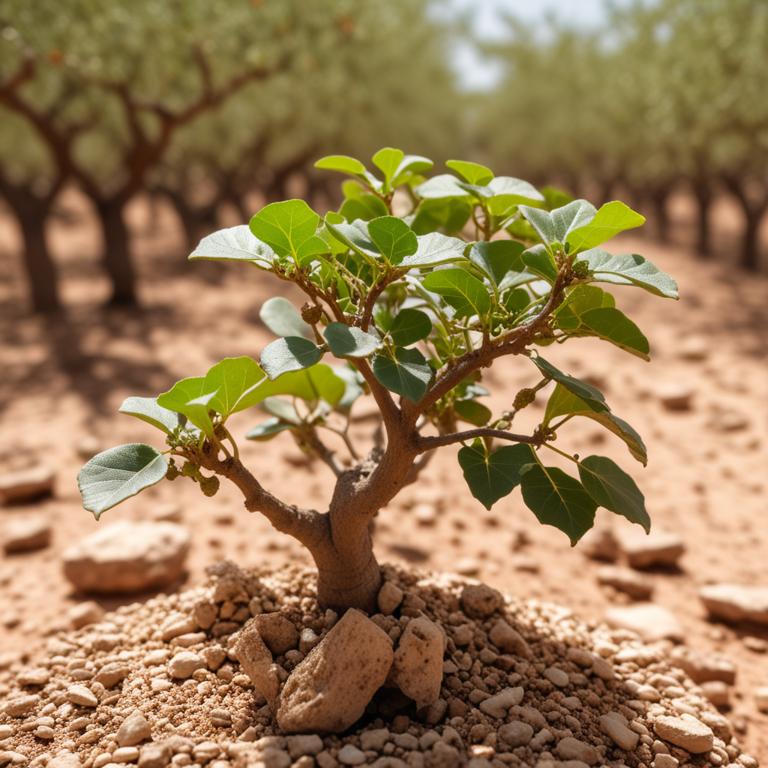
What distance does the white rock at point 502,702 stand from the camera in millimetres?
2281

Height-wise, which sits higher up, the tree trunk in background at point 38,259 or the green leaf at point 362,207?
the tree trunk in background at point 38,259

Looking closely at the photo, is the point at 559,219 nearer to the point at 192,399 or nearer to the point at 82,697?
the point at 192,399

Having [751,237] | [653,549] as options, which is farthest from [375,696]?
[751,237]

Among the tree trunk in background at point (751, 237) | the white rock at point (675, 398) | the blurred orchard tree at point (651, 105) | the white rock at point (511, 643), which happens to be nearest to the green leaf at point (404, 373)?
the white rock at point (511, 643)

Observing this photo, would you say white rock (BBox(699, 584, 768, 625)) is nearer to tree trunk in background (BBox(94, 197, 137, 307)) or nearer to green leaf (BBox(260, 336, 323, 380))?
green leaf (BBox(260, 336, 323, 380))

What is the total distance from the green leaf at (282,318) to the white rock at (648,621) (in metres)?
Answer: 2.26

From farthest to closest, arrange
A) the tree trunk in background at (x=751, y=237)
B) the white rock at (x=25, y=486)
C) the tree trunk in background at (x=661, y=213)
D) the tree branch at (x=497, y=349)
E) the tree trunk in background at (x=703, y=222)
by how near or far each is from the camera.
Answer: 1. the tree trunk in background at (x=661, y=213)
2. the tree trunk in background at (x=703, y=222)
3. the tree trunk in background at (x=751, y=237)
4. the white rock at (x=25, y=486)
5. the tree branch at (x=497, y=349)

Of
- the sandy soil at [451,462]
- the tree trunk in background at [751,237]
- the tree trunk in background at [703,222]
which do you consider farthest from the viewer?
the tree trunk in background at [703,222]

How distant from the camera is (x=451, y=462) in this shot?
566 centimetres

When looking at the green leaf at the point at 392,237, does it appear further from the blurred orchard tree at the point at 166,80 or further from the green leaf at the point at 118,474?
the blurred orchard tree at the point at 166,80

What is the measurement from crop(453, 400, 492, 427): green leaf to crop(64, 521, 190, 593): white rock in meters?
2.22

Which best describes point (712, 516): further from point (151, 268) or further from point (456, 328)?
point (151, 268)

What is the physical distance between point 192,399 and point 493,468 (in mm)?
870

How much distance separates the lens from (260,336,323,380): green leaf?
5.78 feet
